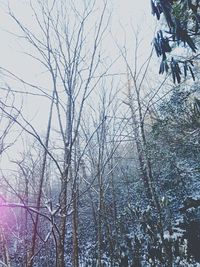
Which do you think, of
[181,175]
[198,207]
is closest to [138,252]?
[198,207]

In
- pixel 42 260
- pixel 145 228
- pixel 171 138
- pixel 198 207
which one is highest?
pixel 171 138

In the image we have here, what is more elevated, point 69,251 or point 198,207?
point 198,207

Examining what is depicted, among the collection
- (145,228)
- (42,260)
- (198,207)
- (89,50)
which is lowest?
(42,260)

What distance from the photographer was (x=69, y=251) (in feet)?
48.4

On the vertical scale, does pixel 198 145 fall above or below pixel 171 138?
below

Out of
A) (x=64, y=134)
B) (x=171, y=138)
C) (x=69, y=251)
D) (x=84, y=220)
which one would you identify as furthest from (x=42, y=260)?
(x=64, y=134)

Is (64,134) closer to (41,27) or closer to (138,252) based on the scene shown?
(41,27)

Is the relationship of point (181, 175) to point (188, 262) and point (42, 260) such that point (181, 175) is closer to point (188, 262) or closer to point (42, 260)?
point (188, 262)

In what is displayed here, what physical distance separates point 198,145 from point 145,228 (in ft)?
17.5

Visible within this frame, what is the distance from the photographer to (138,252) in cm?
1090

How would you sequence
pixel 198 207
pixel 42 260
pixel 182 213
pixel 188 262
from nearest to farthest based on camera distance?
1. pixel 188 262
2. pixel 198 207
3. pixel 182 213
4. pixel 42 260

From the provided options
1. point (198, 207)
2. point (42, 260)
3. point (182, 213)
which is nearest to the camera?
point (198, 207)

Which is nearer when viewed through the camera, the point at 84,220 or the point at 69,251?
the point at 69,251

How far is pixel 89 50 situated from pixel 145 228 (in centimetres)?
1067
